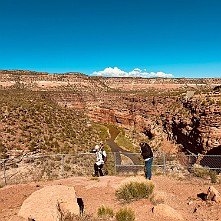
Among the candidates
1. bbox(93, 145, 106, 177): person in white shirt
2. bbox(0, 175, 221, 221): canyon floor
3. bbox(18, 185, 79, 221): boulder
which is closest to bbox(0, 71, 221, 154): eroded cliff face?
bbox(0, 175, 221, 221): canyon floor

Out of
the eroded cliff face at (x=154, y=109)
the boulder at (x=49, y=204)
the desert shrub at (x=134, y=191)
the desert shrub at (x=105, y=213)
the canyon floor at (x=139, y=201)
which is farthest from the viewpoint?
the eroded cliff face at (x=154, y=109)

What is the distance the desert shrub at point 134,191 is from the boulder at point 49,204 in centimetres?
272

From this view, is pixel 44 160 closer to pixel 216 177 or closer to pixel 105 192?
pixel 105 192

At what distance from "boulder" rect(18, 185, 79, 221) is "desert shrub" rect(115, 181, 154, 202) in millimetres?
2721

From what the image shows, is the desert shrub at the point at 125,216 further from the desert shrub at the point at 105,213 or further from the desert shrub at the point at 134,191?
the desert shrub at the point at 134,191

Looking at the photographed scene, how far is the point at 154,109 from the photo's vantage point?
47969mm

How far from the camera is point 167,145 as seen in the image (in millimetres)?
40750

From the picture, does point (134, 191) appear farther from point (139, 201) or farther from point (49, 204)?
point (49, 204)

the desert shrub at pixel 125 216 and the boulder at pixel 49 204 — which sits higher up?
the boulder at pixel 49 204

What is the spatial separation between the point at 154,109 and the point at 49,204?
40867 mm

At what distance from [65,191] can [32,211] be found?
4.29ft

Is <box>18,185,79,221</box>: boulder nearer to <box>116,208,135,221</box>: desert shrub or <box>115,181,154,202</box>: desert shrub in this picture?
<box>116,208,135,221</box>: desert shrub

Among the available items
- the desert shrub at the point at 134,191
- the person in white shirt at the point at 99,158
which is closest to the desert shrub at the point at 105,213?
the desert shrub at the point at 134,191

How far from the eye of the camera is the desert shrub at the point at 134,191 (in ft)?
36.2
